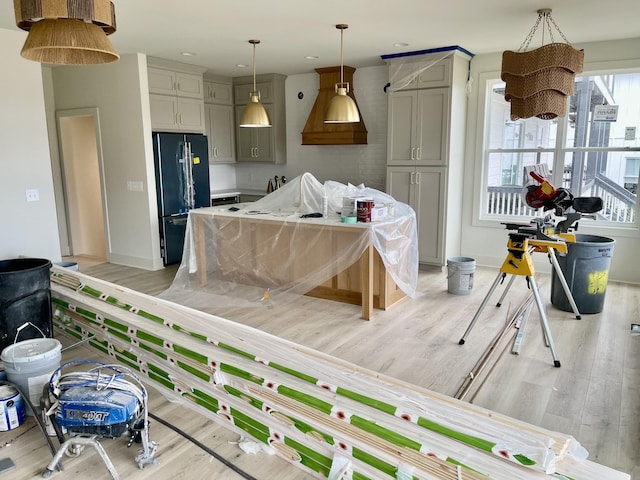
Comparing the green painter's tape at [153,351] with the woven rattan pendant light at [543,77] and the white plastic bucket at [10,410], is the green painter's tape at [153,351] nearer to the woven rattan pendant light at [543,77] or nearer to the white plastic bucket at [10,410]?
the white plastic bucket at [10,410]

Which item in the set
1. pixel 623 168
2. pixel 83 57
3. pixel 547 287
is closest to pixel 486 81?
pixel 623 168

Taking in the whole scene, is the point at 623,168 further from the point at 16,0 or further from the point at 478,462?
the point at 16,0

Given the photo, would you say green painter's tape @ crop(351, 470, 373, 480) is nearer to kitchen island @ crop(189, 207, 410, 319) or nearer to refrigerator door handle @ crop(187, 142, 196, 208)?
kitchen island @ crop(189, 207, 410, 319)

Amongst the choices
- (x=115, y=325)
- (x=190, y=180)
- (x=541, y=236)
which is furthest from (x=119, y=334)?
(x=190, y=180)

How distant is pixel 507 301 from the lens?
4621 mm

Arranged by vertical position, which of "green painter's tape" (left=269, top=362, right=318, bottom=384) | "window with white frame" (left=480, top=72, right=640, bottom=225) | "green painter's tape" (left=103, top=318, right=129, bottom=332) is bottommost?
"green painter's tape" (left=103, top=318, right=129, bottom=332)

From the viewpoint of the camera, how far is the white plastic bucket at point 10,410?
2.21 meters

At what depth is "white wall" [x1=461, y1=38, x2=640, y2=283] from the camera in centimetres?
503

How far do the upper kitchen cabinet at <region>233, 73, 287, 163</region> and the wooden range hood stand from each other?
63 centimetres

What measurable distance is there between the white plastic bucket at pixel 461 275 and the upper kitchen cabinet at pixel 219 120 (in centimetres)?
400

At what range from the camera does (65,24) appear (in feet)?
5.46

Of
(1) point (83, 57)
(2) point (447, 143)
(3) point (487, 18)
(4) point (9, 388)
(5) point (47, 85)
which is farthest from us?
(5) point (47, 85)

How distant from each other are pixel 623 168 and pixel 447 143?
6.09 feet

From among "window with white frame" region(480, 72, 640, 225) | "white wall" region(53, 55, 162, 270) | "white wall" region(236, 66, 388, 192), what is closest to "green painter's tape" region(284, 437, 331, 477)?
"window with white frame" region(480, 72, 640, 225)
